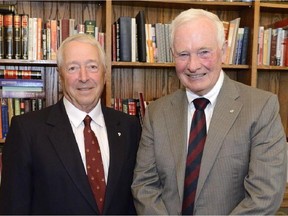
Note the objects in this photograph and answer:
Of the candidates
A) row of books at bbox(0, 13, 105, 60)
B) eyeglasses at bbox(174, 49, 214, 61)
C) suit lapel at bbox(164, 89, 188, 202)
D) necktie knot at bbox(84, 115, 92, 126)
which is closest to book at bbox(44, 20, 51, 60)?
row of books at bbox(0, 13, 105, 60)

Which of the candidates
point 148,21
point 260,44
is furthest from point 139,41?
point 260,44

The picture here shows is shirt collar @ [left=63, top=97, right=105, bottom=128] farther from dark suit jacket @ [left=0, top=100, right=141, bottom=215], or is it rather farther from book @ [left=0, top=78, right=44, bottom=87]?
book @ [left=0, top=78, right=44, bottom=87]

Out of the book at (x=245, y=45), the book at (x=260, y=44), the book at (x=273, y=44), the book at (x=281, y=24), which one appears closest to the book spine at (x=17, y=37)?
the book at (x=245, y=45)

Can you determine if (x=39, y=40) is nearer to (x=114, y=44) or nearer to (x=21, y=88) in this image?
(x=21, y=88)

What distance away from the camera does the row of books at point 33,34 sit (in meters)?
2.38

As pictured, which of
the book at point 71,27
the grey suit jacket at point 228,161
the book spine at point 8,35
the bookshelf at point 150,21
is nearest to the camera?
the grey suit jacket at point 228,161

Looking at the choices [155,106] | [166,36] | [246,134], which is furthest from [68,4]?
[246,134]

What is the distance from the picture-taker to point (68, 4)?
2.71 metres

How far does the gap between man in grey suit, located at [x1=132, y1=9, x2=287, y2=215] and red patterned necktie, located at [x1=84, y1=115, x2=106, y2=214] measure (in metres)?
0.15

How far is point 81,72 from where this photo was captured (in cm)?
157

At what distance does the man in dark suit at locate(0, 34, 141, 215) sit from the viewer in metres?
1.48

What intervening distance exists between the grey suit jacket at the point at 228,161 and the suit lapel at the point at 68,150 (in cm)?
21

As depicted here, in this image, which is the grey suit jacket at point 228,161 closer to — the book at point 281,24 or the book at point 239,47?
Answer: the book at point 239,47

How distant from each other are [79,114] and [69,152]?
0.18 metres
